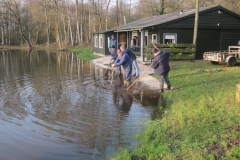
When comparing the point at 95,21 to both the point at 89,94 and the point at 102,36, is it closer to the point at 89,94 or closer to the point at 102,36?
the point at 102,36

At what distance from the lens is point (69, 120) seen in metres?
7.51

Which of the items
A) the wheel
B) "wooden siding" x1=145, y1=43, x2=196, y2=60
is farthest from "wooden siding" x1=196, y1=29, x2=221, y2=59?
the wheel

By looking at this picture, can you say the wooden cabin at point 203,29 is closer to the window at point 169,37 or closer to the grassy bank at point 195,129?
the window at point 169,37

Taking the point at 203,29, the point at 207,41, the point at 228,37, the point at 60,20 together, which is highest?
the point at 60,20

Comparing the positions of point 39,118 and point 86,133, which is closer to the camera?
point 86,133

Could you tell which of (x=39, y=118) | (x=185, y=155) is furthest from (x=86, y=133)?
(x=185, y=155)

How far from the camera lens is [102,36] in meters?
29.9

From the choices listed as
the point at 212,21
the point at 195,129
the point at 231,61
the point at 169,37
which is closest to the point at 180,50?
the point at 169,37

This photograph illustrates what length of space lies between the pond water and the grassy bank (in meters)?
0.50

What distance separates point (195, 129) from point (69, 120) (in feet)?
11.0

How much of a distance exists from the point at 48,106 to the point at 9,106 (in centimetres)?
132

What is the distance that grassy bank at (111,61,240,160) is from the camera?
4.95 metres

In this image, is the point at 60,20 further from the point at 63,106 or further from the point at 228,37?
the point at 63,106

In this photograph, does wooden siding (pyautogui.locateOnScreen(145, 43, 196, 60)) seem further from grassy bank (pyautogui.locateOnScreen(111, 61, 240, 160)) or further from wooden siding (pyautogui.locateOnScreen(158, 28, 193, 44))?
grassy bank (pyautogui.locateOnScreen(111, 61, 240, 160))
